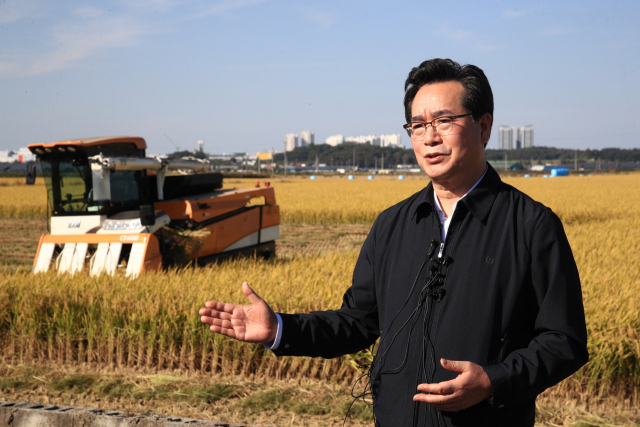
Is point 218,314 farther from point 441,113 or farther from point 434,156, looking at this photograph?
point 441,113

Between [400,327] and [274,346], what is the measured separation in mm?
468

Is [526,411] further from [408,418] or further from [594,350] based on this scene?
[594,350]

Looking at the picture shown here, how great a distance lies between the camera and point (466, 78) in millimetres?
1779

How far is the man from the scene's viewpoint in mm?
1589

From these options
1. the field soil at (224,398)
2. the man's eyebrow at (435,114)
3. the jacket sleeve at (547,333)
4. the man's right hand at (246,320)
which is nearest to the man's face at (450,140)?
the man's eyebrow at (435,114)

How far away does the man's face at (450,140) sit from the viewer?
5.77 feet

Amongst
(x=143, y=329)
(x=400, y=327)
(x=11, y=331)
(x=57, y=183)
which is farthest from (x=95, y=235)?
(x=400, y=327)

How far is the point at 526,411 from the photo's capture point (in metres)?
1.72

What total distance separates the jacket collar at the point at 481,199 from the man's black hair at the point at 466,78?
20cm

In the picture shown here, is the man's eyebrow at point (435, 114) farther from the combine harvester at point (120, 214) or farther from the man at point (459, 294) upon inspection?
the combine harvester at point (120, 214)

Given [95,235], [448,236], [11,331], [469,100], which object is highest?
[469,100]

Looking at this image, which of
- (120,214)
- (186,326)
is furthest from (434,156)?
(120,214)

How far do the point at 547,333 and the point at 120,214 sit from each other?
727 centimetres

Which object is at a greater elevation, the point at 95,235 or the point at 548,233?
the point at 548,233
